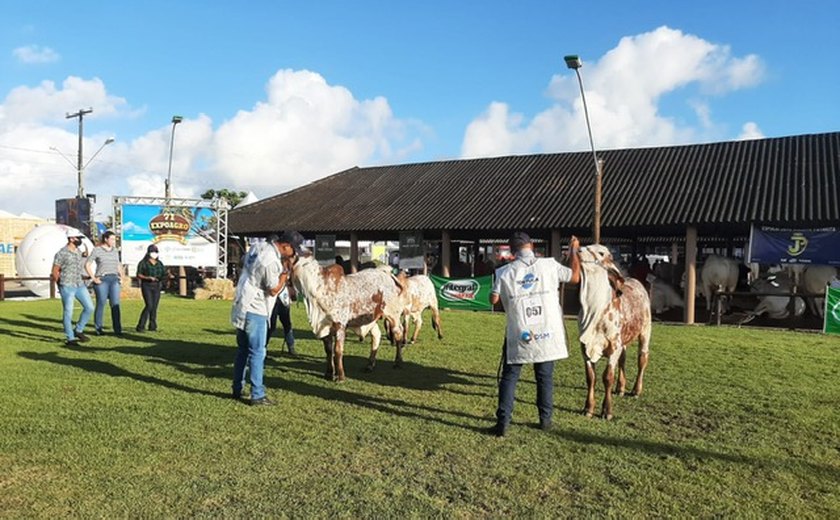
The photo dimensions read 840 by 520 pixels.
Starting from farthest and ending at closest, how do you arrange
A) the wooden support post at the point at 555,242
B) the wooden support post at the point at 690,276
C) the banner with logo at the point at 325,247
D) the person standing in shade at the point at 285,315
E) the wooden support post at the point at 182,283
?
the banner with logo at the point at 325,247 < the wooden support post at the point at 182,283 < the wooden support post at the point at 555,242 < the wooden support post at the point at 690,276 < the person standing in shade at the point at 285,315

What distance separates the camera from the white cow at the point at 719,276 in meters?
20.2


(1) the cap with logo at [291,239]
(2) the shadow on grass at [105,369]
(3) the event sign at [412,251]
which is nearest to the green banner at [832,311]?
(1) the cap with logo at [291,239]

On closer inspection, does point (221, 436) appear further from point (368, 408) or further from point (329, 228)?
point (329, 228)

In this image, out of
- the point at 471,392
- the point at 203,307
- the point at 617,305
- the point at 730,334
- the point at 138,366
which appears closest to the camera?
the point at 617,305

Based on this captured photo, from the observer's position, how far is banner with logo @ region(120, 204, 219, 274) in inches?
957

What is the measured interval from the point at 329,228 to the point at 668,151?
1441cm

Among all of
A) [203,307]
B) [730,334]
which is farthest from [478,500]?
[203,307]

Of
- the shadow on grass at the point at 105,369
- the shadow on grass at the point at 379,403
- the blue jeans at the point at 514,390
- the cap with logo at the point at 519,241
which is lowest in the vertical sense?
the shadow on grass at the point at 379,403

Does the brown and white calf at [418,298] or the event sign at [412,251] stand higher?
the event sign at [412,251]

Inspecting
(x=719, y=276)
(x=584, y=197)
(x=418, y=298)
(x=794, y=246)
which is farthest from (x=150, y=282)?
(x=719, y=276)

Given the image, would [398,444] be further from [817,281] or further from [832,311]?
[817,281]

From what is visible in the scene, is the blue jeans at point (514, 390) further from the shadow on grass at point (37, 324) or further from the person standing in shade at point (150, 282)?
the shadow on grass at point (37, 324)

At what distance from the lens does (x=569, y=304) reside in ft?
73.8

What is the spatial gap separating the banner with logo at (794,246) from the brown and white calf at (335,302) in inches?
547
